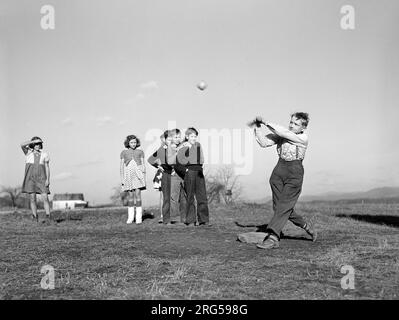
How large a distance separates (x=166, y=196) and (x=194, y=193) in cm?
92

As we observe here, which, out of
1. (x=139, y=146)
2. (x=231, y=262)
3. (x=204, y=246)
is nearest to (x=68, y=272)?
(x=231, y=262)

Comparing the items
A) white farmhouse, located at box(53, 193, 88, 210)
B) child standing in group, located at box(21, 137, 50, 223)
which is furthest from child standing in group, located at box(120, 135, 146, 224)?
white farmhouse, located at box(53, 193, 88, 210)

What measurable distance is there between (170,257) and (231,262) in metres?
0.80

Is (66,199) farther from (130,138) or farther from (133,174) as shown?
(133,174)

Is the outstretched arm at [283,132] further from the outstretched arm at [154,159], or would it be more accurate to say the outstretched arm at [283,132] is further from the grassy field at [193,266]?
the outstretched arm at [154,159]

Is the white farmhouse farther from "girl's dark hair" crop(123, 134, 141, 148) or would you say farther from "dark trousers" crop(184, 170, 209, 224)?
"dark trousers" crop(184, 170, 209, 224)

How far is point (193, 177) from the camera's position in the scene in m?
9.62

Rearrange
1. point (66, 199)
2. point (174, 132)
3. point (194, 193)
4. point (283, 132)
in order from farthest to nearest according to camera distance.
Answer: point (66, 199), point (174, 132), point (194, 193), point (283, 132)

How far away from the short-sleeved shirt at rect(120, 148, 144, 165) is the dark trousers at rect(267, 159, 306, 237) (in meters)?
4.96

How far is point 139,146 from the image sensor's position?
10.9 m

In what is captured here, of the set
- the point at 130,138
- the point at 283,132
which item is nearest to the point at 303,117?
the point at 283,132

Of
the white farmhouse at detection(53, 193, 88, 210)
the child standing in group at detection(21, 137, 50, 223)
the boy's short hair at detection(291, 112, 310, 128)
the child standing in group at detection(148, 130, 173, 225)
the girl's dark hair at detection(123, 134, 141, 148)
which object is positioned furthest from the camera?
the white farmhouse at detection(53, 193, 88, 210)

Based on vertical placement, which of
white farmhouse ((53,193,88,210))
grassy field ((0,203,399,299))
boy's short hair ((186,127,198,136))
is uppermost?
boy's short hair ((186,127,198,136))

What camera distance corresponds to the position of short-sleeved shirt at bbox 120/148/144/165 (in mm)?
10680
